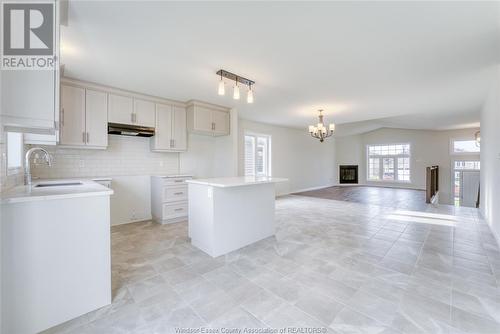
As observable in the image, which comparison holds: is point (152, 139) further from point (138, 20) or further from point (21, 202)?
point (21, 202)

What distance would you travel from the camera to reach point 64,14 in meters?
1.84

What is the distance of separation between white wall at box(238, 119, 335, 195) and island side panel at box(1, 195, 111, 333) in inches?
185

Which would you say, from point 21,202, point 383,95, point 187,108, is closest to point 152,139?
point 187,108

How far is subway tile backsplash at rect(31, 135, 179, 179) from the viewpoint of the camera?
348cm

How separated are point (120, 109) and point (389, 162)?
11152 millimetres

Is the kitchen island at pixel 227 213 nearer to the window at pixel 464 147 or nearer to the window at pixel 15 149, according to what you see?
the window at pixel 15 149

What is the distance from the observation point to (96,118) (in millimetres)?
3561

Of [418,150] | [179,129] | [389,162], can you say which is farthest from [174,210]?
[418,150]

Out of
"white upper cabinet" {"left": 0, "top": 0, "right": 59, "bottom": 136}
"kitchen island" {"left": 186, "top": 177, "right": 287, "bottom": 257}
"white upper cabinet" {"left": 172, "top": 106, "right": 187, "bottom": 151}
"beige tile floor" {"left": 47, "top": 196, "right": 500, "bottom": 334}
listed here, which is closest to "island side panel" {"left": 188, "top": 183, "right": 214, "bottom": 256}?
"kitchen island" {"left": 186, "top": 177, "right": 287, "bottom": 257}

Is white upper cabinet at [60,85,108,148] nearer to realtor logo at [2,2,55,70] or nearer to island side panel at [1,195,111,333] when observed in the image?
realtor logo at [2,2,55,70]

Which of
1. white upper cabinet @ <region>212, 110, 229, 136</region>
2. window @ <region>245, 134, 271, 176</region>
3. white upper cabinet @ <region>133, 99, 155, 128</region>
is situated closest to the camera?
white upper cabinet @ <region>133, 99, 155, 128</region>

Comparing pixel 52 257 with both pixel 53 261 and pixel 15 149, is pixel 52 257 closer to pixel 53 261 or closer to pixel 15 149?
pixel 53 261

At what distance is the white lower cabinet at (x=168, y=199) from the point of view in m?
4.04

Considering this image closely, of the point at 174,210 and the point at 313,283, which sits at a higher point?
the point at 174,210
